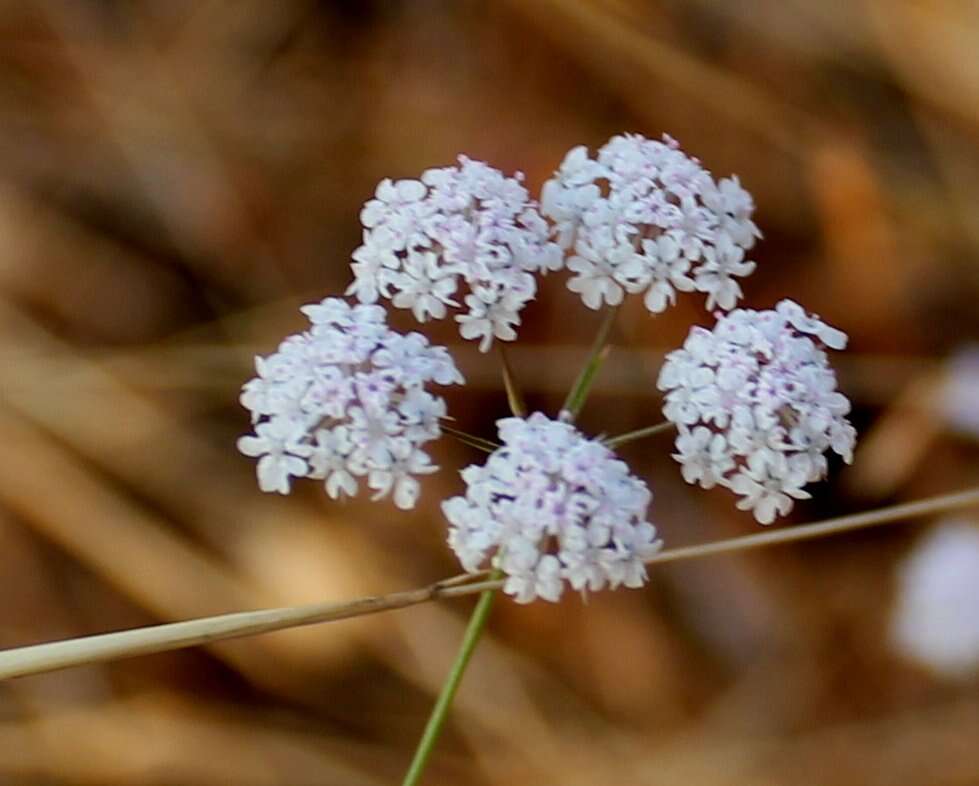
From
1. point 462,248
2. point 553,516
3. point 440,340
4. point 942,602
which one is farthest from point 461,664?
point 942,602

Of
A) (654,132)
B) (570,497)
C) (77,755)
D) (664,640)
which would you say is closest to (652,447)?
(664,640)

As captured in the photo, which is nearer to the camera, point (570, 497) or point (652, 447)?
point (570, 497)

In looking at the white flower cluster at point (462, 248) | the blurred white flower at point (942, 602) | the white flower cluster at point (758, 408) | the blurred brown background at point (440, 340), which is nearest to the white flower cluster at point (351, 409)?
the white flower cluster at point (462, 248)

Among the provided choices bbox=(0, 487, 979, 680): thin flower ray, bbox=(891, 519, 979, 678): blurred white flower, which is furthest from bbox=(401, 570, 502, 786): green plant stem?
bbox=(891, 519, 979, 678): blurred white flower

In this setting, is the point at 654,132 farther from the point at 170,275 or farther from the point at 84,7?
the point at 84,7

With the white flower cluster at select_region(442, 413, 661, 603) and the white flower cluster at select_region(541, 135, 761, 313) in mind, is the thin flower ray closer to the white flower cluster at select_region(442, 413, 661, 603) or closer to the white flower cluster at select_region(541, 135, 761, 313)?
the white flower cluster at select_region(442, 413, 661, 603)

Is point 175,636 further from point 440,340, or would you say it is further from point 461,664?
Answer: point 440,340

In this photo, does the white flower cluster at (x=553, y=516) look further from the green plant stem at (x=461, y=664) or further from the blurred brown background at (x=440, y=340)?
the blurred brown background at (x=440, y=340)
